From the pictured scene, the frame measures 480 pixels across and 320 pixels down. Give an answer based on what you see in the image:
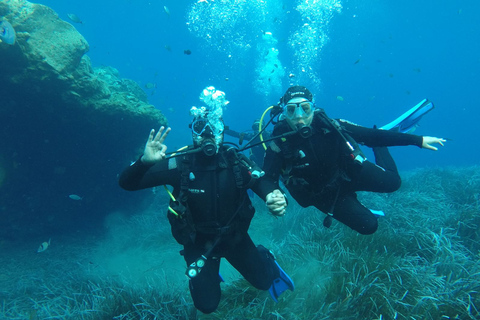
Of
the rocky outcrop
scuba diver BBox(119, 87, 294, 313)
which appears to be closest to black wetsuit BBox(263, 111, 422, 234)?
scuba diver BBox(119, 87, 294, 313)

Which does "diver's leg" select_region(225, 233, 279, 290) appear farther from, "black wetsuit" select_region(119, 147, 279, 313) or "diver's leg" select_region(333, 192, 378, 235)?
"diver's leg" select_region(333, 192, 378, 235)

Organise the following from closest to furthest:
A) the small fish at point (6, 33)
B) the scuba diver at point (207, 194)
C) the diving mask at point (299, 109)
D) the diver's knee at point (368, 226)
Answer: the scuba diver at point (207, 194) < the diving mask at point (299, 109) < the diver's knee at point (368, 226) < the small fish at point (6, 33)

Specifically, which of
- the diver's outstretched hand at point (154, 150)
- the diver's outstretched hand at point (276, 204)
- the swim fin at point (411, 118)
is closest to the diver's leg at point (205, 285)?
the diver's outstretched hand at point (276, 204)

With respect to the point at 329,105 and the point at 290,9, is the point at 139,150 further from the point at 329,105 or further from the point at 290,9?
the point at 329,105

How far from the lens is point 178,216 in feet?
10.1

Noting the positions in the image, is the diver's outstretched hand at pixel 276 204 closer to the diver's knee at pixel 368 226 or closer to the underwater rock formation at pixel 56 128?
the diver's knee at pixel 368 226

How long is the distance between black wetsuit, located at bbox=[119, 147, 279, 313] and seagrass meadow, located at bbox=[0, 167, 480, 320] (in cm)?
55

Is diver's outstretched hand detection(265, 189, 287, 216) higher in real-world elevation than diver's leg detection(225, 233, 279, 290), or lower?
higher

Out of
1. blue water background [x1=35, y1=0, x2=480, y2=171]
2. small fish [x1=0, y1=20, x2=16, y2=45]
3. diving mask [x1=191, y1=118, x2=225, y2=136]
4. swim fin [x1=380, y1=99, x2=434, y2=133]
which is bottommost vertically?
diving mask [x1=191, y1=118, x2=225, y2=136]

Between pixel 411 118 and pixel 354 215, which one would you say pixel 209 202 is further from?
pixel 411 118

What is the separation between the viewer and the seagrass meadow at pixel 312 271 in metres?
3.21

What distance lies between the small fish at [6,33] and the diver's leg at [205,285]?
271 inches

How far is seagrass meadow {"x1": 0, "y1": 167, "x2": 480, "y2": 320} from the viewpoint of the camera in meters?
3.21

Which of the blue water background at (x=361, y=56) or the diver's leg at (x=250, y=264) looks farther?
the blue water background at (x=361, y=56)
